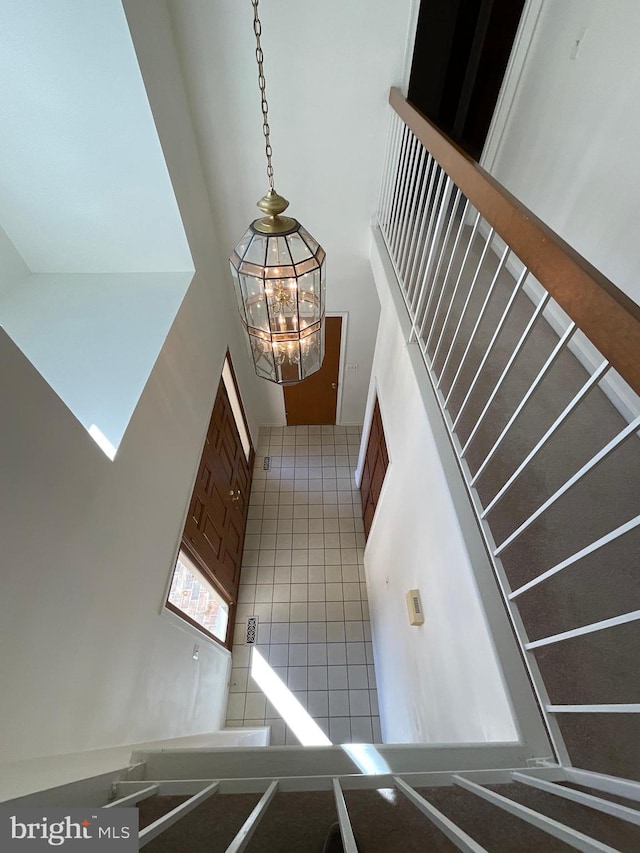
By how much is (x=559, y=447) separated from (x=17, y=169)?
10.4 ft

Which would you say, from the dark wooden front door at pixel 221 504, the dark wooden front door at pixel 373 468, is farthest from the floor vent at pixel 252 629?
the dark wooden front door at pixel 373 468

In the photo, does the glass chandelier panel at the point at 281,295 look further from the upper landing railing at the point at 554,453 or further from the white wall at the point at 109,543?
the white wall at the point at 109,543

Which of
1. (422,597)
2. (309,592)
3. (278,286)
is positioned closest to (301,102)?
(278,286)

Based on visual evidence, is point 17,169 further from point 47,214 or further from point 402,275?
point 402,275

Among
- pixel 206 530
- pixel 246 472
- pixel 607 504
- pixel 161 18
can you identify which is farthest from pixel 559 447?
pixel 246 472

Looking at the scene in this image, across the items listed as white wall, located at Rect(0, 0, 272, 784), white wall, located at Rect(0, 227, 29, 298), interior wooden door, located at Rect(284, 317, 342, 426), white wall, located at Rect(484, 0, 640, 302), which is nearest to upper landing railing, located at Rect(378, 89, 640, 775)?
white wall, located at Rect(484, 0, 640, 302)

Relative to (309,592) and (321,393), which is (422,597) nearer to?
(309,592)

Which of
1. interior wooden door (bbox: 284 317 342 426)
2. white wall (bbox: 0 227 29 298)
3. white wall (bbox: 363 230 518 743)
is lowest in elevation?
white wall (bbox: 363 230 518 743)

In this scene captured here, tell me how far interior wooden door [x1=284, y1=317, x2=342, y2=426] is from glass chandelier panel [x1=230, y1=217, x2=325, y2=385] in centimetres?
263

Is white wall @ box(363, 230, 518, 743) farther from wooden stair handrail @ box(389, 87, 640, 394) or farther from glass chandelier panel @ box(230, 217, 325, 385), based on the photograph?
wooden stair handrail @ box(389, 87, 640, 394)

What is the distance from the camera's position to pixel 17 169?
2.15m

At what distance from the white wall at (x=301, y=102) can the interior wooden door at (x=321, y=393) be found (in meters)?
1.10

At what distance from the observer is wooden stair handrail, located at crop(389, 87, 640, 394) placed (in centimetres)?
64

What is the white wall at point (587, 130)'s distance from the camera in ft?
5.57
